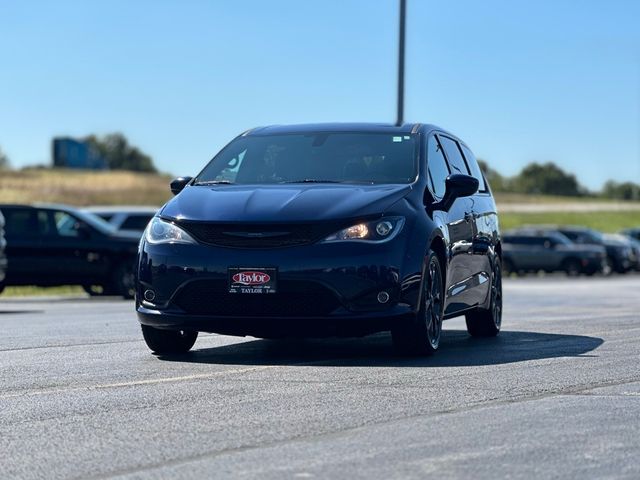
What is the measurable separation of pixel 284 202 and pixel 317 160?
1233 mm

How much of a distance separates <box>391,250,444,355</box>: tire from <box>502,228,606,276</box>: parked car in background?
37765 mm

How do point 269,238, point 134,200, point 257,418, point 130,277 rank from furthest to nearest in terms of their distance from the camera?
point 134,200 < point 130,277 < point 269,238 < point 257,418

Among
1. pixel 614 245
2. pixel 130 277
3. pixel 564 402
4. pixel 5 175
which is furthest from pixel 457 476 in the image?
pixel 5 175

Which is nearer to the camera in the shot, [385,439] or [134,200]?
[385,439]

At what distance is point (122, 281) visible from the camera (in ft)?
81.7

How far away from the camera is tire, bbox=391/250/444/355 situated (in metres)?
10.0

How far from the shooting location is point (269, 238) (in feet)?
31.9

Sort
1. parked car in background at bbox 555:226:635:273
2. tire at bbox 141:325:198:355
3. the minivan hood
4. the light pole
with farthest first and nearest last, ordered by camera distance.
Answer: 1. parked car in background at bbox 555:226:635:273
2. the light pole
3. tire at bbox 141:325:198:355
4. the minivan hood

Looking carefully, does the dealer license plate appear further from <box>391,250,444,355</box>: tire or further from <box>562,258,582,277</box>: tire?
<box>562,258,582,277</box>: tire

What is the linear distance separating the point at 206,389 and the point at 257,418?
3.96 feet

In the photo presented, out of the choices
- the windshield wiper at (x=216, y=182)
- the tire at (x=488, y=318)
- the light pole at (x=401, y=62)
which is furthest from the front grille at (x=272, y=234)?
the light pole at (x=401, y=62)

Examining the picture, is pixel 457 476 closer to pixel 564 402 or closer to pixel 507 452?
pixel 507 452

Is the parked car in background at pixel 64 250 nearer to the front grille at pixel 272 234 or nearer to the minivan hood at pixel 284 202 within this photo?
the minivan hood at pixel 284 202

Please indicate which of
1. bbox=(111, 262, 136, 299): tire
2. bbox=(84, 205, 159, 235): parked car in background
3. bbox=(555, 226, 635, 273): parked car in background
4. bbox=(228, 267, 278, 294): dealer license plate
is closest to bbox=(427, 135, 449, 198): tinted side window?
bbox=(228, 267, 278, 294): dealer license plate
